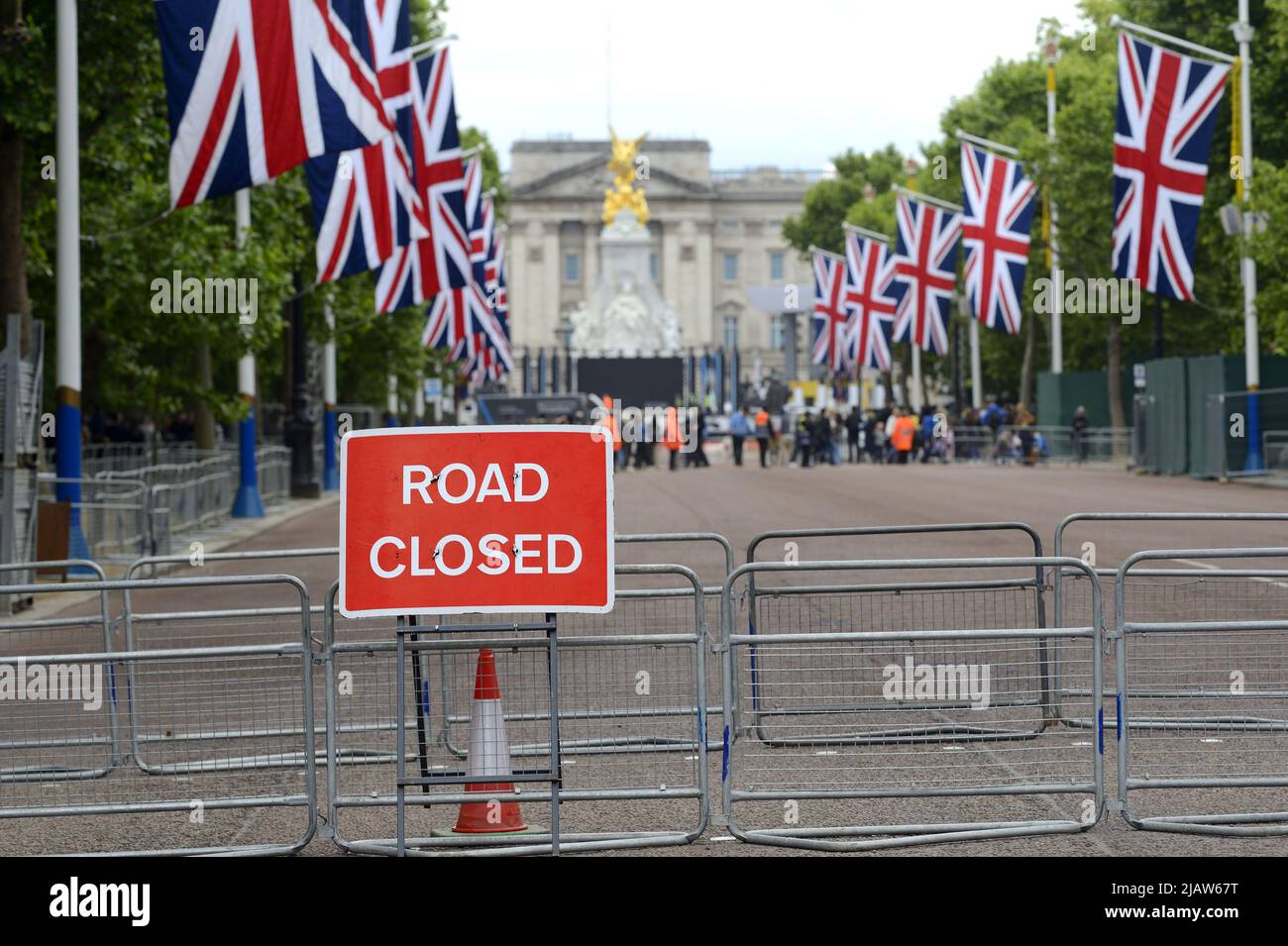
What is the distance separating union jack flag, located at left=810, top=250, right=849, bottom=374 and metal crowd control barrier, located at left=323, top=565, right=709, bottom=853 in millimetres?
52533

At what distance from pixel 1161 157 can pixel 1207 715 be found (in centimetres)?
2464

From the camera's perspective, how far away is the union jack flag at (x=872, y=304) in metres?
60.3

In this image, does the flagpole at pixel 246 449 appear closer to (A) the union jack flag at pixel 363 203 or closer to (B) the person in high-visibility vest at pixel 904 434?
(A) the union jack flag at pixel 363 203

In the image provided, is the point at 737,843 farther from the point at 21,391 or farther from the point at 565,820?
the point at 21,391

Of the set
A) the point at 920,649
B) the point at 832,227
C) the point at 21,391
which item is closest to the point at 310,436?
the point at 21,391

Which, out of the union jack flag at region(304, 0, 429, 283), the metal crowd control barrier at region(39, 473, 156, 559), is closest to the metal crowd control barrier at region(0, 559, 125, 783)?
the metal crowd control barrier at region(39, 473, 156, 559)

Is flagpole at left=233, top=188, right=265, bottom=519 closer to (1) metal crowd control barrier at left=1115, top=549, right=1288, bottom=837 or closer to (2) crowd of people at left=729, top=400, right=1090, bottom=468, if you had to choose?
(1) metal crowd control barrier at left=1115, top=549, right=1288, bottom=837

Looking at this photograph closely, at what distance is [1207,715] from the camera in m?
10.5

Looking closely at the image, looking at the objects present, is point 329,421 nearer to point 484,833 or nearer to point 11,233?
point 11,233

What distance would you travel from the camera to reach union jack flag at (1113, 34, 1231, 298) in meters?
33.3

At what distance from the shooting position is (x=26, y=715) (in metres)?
9.62

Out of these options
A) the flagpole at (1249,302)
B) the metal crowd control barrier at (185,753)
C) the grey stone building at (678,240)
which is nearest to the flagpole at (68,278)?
the metal crowd control barrier at (185,753)

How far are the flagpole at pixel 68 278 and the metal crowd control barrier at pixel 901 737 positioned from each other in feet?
42.8

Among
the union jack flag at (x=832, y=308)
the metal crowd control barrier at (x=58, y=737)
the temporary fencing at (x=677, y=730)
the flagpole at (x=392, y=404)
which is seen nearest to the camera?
the temporary fencing at (x=677, y=730)
